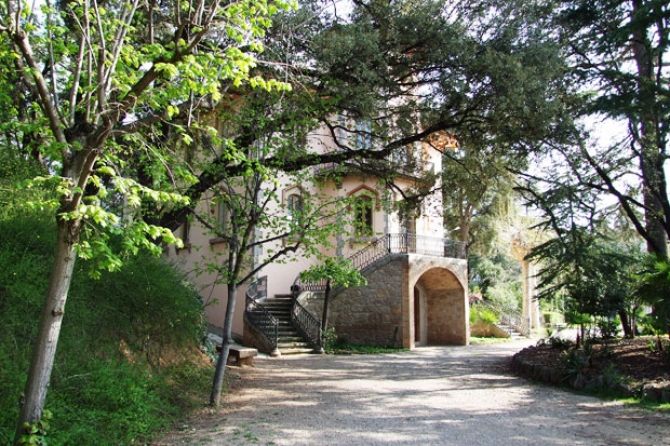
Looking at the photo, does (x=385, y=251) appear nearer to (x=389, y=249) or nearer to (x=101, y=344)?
(x=389, y=249)

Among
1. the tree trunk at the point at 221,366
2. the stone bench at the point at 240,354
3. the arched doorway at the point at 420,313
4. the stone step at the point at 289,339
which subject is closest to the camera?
the tree trunk at the point at 221,366

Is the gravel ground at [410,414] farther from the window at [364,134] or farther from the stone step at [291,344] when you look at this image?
the window at [364,134]

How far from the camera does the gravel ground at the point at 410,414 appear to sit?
20.3ft

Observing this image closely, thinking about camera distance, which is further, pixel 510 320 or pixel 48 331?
pixel 510 320

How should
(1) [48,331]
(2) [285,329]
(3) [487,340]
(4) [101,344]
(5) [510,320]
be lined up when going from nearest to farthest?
1. (1) [48,331]
2. (4) [101,344]
3. (2) [285,329]
4. (3) [487,340]
5. (5) [510,320]

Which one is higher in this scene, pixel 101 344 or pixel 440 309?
pixel 440 309

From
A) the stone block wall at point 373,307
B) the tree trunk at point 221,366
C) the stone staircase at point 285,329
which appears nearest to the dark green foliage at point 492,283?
the stone block wall at point 373,307

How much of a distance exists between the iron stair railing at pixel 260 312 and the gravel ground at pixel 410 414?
4.26m

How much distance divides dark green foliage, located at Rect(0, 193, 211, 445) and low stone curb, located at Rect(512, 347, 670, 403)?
688 centimetres

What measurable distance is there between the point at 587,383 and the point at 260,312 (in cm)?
1052

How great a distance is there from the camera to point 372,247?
20.5 m

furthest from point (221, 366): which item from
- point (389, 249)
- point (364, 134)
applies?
point (389, 249)

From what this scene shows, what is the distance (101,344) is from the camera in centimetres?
702

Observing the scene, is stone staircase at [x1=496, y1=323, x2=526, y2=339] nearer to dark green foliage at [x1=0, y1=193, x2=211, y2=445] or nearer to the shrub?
the shrub
